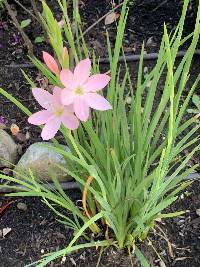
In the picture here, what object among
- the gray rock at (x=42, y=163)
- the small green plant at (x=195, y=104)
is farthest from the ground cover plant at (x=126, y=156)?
the small green plant at (x=195, y=104)

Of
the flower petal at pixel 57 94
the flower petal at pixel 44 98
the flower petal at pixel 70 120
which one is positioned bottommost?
the flower petal at pixel 70 120

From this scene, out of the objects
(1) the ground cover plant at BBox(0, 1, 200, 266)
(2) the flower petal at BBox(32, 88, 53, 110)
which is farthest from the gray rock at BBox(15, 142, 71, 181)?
(2) the flower petal at BBox(32, 88, 53, 110)

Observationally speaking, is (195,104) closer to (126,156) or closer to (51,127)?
(126,156)

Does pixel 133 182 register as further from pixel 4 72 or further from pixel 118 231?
pixel 4 72

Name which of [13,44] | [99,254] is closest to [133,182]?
[99,254]

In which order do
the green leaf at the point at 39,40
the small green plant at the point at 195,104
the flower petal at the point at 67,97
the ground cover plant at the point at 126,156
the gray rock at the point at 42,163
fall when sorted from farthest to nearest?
the green leaf at the point at 39,40
the small green plant at the point at 195,104
the gray rock at the point at 42,163
the ground cover plant at the point at 126,156
the flower petal at the point at 67,97

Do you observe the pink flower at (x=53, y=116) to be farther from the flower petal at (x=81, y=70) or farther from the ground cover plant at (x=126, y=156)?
the ground cover plant at (x=126, y=156)

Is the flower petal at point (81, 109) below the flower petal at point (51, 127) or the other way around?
the other way around
